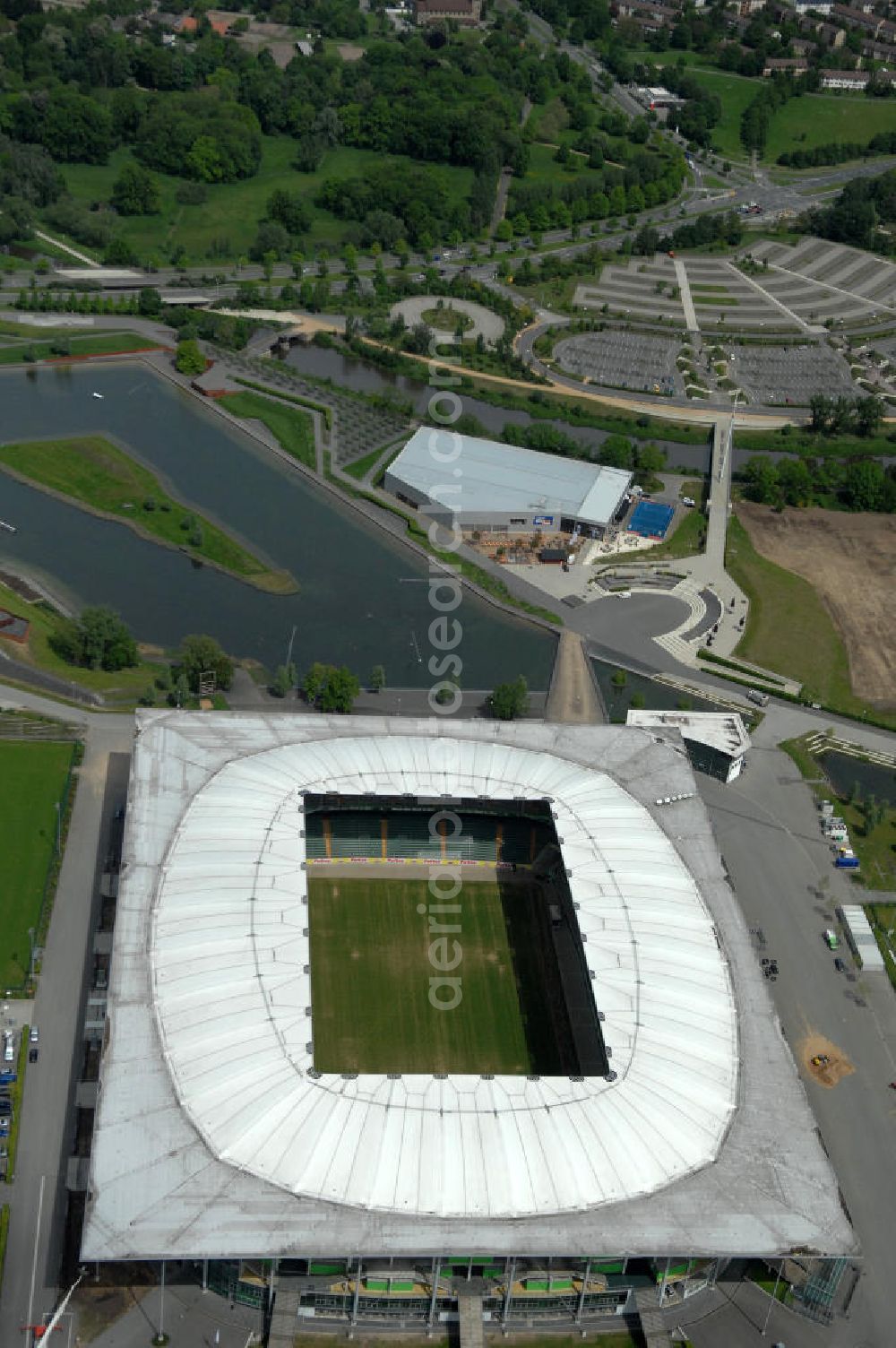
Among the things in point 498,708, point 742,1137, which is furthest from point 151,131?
point 742,1137

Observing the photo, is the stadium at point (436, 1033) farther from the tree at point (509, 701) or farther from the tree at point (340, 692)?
the tree at point (340, 692)

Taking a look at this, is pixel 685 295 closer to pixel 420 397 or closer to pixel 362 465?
pixel 420 397

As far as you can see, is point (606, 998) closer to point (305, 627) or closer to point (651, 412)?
point (305, 627)

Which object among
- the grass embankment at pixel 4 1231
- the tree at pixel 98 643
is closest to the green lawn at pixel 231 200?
the tree at pixel 98 643

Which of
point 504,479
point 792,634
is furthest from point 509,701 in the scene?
point 504,479

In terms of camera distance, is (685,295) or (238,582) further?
(685,295)

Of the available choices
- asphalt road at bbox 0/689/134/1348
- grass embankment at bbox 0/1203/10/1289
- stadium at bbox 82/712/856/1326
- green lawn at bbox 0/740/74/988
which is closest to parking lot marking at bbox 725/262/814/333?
stadium at bbox 82/712/856/1326

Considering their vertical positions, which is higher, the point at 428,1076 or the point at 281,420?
the point at 281,420
